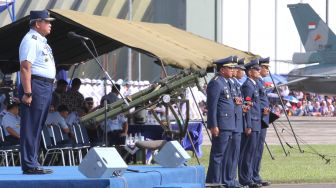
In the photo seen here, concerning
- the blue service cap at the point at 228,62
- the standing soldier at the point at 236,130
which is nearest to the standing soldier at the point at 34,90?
the blue service cap at the point at 228,62

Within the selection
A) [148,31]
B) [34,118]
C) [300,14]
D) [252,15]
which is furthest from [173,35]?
[252,15]

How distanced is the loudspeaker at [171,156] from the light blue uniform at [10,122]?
4.99 meters

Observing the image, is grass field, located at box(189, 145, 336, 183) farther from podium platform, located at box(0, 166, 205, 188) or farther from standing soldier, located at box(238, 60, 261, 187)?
podium platform, located at box(0, 166, 205, 188)

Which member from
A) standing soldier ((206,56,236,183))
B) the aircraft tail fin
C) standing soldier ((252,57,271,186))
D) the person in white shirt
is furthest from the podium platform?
the aircraft tail fin

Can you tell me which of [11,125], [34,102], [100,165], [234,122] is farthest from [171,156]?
[11,125]

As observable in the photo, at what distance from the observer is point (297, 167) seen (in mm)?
18062

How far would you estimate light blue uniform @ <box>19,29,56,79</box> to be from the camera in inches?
378

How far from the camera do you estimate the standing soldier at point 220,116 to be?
506 inches

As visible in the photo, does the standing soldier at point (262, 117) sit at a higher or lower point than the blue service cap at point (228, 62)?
lower

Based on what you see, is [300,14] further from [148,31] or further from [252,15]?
[148,31]

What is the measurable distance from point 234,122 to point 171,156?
202 cm

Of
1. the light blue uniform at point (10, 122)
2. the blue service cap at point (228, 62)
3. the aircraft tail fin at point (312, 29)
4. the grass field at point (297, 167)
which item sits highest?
the aircraft tail fin at point (312, 29)

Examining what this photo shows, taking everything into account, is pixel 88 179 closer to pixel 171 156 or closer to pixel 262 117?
pixel 171 156

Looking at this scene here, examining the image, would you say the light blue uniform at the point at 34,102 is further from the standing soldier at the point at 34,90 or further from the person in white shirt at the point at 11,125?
the person in white shirt at the point at 11,125
